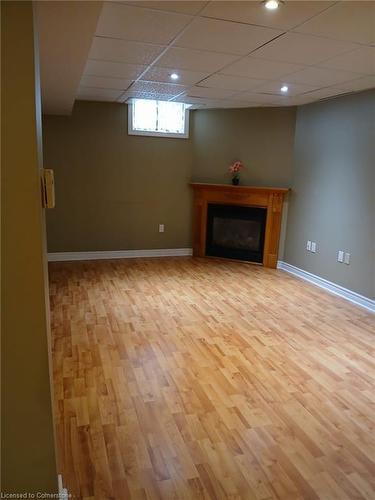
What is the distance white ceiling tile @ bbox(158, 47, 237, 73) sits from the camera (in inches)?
111

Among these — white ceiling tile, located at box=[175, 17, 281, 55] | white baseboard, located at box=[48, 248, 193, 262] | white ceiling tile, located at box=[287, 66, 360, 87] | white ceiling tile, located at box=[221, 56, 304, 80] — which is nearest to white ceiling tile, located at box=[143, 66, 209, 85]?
white ceiling tile, located at box=[221, 56, 304, 80]

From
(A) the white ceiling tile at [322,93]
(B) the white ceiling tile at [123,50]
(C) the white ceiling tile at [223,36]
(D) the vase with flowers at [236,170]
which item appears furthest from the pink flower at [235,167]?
(C) the white ceiling tile at [223,36]

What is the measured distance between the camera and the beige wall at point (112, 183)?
17.2 ft

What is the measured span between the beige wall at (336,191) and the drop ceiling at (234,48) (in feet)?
1.19

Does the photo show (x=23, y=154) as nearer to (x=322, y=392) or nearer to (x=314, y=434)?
(x=314, y=434)

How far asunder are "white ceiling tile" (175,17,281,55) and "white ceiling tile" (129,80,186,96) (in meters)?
1.35

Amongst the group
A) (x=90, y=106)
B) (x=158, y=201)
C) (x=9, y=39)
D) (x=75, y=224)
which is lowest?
(x=75, y=224)

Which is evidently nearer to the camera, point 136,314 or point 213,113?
point 136,314

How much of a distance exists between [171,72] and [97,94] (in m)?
1.61

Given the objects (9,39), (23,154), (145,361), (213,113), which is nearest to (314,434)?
(145,361)

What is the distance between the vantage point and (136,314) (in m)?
3.61

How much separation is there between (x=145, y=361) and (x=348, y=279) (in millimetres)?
2720

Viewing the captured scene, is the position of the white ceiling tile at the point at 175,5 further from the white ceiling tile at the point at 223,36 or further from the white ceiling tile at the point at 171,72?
the white ceiling tile at the point at 171,72

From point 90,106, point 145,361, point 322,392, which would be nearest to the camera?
point 322,392
